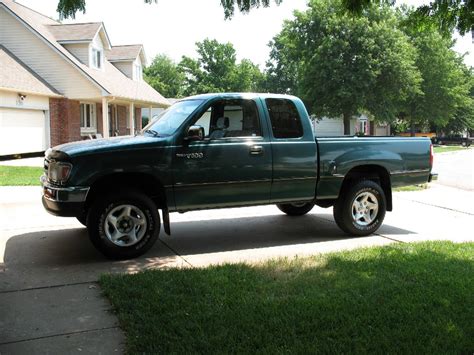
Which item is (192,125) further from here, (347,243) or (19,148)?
(19,148)

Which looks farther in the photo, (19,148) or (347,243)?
(19,148)

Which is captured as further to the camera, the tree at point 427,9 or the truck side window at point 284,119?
the truck side window at point 284,119

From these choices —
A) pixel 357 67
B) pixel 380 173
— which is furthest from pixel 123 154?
pixel 357 67

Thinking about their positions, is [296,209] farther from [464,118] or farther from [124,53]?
[464,118]

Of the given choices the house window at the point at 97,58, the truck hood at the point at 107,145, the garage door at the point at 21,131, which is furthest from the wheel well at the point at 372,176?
the house window at the point at 97,58

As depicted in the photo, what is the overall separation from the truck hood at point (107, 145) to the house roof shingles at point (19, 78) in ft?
52.0

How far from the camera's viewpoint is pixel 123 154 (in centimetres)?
629

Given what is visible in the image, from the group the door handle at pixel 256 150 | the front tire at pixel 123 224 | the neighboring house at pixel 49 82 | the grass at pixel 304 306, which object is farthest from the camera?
the neighboring house at pixel 49 82

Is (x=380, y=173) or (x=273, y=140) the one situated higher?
(x=273, y=140)

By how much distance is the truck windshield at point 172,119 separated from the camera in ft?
22.6

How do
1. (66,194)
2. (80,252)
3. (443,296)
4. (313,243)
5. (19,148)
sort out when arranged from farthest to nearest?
(19,148), (313,243), (80,252), (66,194), (443,296)

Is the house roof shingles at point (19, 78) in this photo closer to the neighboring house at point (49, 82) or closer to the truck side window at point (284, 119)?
the neighboring house at point (49, 82)

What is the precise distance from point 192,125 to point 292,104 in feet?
5.41

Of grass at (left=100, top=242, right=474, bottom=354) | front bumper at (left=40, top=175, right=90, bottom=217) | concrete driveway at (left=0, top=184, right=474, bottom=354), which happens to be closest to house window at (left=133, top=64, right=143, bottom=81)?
concrete driveway at (left=0, top=184, right=474, bottom=354)
